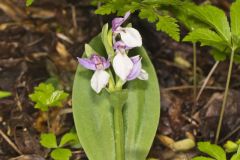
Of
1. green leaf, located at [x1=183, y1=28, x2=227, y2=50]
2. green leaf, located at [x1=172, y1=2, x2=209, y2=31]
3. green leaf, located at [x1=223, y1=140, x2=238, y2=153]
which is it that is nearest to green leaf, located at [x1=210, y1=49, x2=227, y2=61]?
green leaf, located at [x1=172, y1=2, x2=209, y2=31]

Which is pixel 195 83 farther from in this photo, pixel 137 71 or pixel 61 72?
pixel 137 71

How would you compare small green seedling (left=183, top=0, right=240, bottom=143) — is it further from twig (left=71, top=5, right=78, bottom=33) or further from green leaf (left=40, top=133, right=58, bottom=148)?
twig (left=71, top=5, right=78, bottom=33)

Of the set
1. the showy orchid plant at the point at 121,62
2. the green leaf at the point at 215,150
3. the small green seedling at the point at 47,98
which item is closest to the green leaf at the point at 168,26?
the showy orchid plant at the point at 121,62

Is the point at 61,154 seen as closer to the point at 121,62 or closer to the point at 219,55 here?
the point at 121,62

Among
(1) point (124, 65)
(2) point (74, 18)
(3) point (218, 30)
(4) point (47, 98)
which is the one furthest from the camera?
(2) point (74, 18)

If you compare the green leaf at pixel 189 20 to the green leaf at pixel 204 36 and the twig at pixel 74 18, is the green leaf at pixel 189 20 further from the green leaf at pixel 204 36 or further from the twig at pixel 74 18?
the twig at pixel 74 18

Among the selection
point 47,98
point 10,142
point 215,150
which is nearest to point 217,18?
point 215,150

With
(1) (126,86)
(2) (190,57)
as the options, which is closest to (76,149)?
(1) (126,86)

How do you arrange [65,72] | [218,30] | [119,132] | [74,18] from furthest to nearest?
[74,18], [65,72], [218,30], [119,132]
